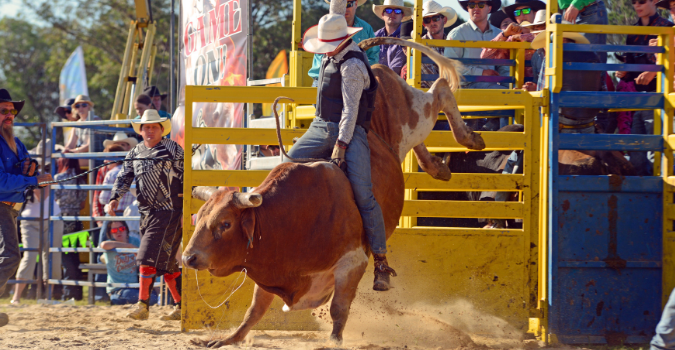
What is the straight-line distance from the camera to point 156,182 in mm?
7043

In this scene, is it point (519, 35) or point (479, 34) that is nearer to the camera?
point (519, 35)

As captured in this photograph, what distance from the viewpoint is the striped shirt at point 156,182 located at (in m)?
7.04

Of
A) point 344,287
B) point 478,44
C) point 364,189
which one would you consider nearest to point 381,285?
point 344,287

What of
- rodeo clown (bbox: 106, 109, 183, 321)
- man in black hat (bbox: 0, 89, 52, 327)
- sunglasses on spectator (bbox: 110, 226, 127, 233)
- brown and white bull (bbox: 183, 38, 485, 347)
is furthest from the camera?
A: sunglasses on spectator (bbox: 110, 226, 127, 233)

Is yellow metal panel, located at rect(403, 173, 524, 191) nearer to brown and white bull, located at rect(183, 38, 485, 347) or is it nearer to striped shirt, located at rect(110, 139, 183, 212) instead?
brown and white bull, located at rect(183, 38, 485, 347)

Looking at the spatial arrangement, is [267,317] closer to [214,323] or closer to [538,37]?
[214,323]

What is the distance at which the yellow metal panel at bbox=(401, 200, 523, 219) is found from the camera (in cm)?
609

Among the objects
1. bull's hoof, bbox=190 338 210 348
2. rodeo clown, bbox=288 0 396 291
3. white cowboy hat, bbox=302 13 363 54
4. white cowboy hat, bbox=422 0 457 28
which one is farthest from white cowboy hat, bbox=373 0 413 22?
bull's hoof, bbox=190 338 210 348

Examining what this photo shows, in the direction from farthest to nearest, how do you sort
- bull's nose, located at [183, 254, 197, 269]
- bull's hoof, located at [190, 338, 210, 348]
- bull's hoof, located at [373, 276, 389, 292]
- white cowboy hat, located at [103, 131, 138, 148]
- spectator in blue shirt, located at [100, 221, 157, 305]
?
white cowboy hat, located at [103, 131, 138, 148] < spectator in blue shirt, located at [100, 221, 157, 305] < bull's hoof, located at [190, 338, 210, 348] < bull's hoof, located at [373, 276, 389, 292] < bull's nose, located at [183, 254, 197, 269]

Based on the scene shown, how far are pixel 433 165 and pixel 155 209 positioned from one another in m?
2.87

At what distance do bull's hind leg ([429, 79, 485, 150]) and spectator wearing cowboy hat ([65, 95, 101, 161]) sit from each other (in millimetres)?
5761

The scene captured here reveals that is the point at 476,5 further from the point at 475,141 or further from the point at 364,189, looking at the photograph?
the point at 364,189

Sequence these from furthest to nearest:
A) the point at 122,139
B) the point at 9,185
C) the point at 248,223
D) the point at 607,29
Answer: the point at 122,139
the point at 9,185
the point at 607,29
the point at 248,223

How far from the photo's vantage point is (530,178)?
611 cm
